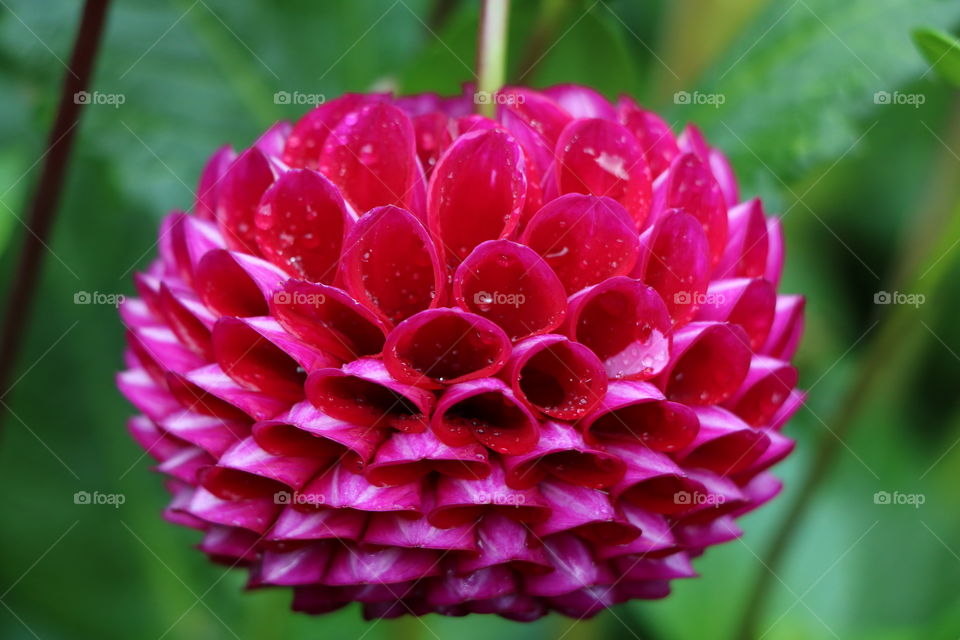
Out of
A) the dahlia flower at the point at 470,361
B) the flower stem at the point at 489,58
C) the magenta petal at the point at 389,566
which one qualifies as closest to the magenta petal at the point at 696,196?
the dahlia flower at the point at 470,361

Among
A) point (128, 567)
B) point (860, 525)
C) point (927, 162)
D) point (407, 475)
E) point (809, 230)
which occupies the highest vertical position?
point (927, 162)

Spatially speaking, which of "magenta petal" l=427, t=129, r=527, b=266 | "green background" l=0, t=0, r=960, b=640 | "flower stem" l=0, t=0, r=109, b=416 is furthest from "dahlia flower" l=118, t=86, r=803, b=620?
"green background" l=0, t=0, r=960, b=640

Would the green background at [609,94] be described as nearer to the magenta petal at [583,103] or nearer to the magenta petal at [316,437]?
the magenta petal at [583,103]

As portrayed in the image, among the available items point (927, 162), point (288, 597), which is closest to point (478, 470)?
point (288, 597)

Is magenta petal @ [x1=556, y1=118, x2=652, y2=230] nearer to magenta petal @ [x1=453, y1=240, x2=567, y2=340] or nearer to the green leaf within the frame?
magenta petal @ [x1=453, y1=240, x2=567, y2=340]

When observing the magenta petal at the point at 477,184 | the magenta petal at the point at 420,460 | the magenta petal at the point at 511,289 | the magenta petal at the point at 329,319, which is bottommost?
the magenta petal at the point at 420,460

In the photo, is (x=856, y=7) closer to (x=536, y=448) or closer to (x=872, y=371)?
(x=872, y=371)
